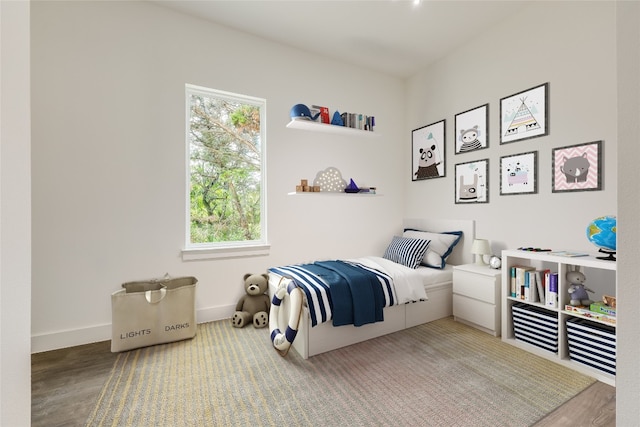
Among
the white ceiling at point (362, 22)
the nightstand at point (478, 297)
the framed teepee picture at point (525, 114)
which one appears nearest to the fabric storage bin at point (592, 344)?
the nightstand at point (478, 297)

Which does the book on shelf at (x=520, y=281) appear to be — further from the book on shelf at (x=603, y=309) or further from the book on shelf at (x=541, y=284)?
the book on shelf at (x=603, y=309)

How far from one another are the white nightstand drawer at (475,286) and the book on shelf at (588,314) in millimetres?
516

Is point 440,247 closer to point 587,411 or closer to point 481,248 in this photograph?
point 481,248

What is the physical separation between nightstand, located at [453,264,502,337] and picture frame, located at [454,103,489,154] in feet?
4.24

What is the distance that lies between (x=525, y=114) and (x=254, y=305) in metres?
3.13

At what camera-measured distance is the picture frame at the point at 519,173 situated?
2686 mm

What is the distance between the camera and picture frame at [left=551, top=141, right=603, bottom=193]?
2.29m

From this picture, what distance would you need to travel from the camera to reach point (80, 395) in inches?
70.1

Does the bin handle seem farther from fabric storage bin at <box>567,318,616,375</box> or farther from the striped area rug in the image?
fabric storage bin at <box>567,318,616,375</box>

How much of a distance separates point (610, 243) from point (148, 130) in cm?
360
